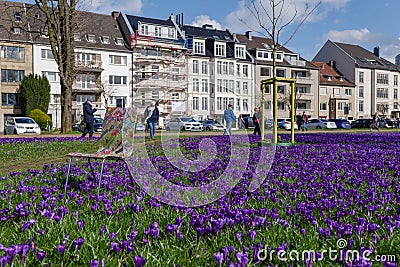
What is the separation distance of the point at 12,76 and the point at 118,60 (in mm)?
13181

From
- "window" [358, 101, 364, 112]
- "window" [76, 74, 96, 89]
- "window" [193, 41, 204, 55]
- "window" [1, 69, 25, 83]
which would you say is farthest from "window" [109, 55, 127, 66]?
"window" [358, 101, 364, 112]

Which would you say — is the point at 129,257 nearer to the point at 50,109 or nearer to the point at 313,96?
the point at 50,109

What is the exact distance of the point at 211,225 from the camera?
364 cm

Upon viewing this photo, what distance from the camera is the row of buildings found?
1992 inches

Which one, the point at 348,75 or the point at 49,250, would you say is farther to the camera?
the point at 348,75

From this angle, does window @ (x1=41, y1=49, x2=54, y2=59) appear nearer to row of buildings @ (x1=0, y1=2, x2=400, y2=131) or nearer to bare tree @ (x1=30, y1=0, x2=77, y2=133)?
row of buildings @ (x1=0, y1=2, x2=400, y2=131)

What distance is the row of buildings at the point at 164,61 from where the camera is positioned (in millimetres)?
50594

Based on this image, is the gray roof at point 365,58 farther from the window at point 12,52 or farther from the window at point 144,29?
the window at point 12,52

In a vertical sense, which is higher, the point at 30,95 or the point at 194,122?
the point at 30,95

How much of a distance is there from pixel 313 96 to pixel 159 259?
73.8 m

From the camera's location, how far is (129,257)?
9.83ft

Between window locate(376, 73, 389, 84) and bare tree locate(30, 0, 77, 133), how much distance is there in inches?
2709

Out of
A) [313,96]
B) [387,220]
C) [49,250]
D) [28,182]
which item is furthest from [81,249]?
[313,96]

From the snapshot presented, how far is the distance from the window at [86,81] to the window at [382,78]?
5351 centimetres
